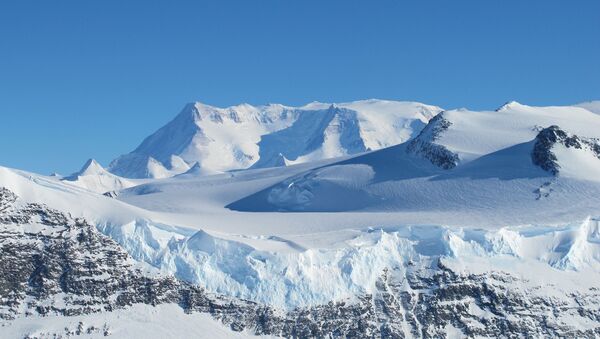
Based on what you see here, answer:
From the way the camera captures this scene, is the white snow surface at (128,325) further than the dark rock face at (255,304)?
No

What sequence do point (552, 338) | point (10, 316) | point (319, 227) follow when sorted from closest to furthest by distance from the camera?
point (10, 316), point (552, 338), point (319, 227)

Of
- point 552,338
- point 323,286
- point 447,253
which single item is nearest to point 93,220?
point 323,286

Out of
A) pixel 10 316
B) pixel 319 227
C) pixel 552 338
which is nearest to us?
pixel 10 316

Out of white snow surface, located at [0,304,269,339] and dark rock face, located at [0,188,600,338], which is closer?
white snow surface, located at [0,304,269,339]

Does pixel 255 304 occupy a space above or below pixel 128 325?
above

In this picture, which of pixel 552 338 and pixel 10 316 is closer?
pixel 10 316

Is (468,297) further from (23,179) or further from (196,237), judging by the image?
(23,179)

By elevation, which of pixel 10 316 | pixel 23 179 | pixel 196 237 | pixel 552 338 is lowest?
pixel 552 338

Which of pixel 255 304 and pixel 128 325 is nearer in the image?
pixel 128 325
